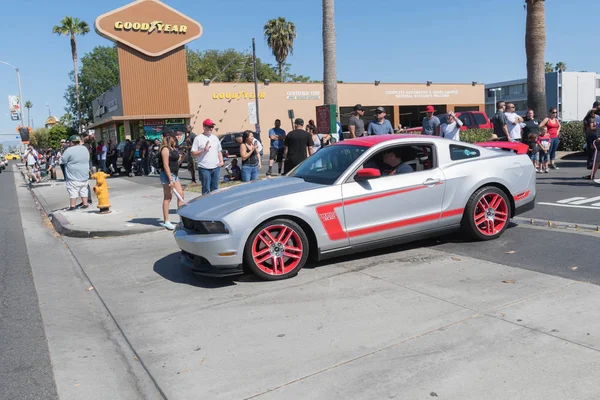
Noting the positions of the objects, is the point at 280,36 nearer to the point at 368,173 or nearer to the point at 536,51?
the point at 536,51

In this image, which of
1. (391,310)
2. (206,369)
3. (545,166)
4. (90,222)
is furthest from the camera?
(545,166)

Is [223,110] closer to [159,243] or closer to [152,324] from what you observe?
[159,243]

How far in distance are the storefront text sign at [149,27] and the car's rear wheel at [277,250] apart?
94.6 ft

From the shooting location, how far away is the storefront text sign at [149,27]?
3075 centimetres

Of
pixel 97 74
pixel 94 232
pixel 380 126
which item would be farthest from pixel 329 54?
pixel 97 74

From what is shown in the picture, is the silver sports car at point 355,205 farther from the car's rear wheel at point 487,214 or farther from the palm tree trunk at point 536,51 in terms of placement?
the palm tree trunk at point 536,51

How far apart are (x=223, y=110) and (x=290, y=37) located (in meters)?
27.8

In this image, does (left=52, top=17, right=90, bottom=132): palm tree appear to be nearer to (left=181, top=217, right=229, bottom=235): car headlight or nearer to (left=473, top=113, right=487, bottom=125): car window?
(left=473, top=113, right=487, bottom=125): car window

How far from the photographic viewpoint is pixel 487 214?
668cm

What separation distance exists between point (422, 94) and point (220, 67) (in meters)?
35.1

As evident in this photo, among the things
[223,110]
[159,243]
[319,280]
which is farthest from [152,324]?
[223,110]

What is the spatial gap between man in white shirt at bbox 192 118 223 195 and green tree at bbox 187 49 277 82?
5343 cm

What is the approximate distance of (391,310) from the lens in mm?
4578

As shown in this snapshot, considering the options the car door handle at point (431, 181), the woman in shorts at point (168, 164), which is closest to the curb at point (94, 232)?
the woman in shorts at point (168, 164)
